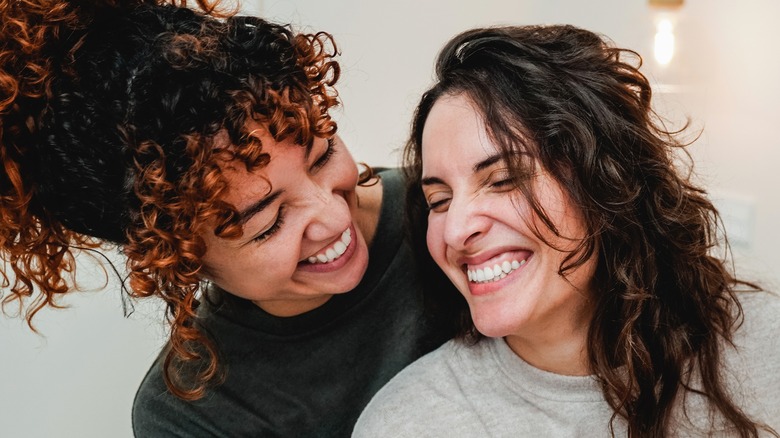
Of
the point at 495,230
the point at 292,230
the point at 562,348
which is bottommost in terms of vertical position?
the point at 562,348

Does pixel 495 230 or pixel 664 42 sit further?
pixel 664 42

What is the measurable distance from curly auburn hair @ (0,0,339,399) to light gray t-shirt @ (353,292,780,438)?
1.40 ft

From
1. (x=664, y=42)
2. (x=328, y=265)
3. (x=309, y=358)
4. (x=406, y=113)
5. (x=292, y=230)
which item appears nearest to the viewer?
(x=292, y=230)

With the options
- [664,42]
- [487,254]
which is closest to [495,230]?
[487,254]

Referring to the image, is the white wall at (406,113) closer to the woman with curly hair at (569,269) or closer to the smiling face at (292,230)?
the smiling face at (292,230)

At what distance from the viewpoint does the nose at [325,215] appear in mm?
1307

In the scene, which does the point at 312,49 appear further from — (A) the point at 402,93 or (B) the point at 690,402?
(A) the point at 402,93

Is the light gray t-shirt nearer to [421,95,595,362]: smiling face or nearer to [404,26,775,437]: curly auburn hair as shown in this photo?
[404,26,775,437]: curly auburn hair

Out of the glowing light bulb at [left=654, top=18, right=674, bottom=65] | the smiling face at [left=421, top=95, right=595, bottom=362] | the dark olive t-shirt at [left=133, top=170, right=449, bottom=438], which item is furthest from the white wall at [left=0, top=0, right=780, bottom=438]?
the smiling face at [left=421, top=95, right=595, bottom=362]

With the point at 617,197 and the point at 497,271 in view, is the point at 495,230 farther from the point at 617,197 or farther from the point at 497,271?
the point at 617,197

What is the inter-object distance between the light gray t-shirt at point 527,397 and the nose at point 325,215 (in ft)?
1.07

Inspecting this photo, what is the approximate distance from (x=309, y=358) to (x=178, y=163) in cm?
56

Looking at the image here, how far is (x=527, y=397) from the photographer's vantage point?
1369 mm

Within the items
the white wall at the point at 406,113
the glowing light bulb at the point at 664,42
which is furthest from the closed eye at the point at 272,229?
the glowing light bulb at the point at 664,42
